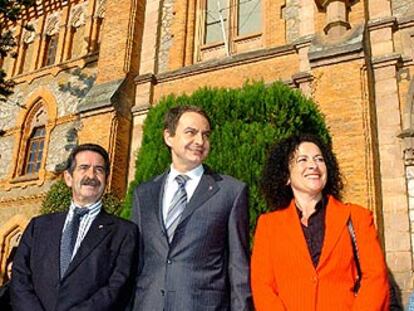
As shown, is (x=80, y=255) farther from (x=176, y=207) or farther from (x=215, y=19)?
(x=215, y=19)

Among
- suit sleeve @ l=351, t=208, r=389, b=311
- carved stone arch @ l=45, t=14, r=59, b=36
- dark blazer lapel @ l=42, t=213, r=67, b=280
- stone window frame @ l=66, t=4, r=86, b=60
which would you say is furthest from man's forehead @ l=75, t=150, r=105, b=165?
carved stone arch @ l=45, t=14, r=59, b=36

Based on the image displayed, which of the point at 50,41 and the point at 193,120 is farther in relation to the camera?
the point at 50,41

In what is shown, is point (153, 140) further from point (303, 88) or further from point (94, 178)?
point (94, 178)

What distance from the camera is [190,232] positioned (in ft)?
9.61

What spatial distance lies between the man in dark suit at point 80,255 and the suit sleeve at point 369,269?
141 cm

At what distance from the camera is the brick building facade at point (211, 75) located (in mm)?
8352

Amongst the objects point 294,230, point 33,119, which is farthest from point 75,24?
point 294,230

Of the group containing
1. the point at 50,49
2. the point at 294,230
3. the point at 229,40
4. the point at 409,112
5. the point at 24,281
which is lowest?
the point at 24,281

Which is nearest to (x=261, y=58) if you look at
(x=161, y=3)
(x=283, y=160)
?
(x=161, y=3)

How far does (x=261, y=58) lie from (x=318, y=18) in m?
1.48

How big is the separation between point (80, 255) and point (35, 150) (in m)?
13.1

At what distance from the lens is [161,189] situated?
10.7 ft

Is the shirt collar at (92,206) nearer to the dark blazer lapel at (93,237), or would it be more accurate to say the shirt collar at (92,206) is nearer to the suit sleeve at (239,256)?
the dark blazer lapel at (93,237)

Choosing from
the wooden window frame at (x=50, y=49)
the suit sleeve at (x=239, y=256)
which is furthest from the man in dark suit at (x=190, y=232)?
the wooden window frame at (x=50, y=49)
